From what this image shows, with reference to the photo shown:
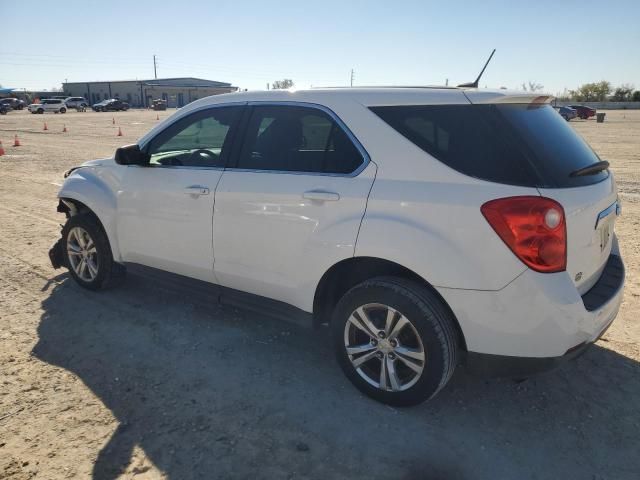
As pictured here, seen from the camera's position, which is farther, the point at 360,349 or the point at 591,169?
the point at 360,349

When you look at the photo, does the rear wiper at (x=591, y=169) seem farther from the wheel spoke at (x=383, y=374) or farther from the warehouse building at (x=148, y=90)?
the warehouse building at (x=148, y=90)

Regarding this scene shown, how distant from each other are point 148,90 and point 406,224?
306ft

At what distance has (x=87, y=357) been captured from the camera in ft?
11.5

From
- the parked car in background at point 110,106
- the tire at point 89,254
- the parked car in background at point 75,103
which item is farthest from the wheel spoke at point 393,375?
the parked car in background at point 75,103

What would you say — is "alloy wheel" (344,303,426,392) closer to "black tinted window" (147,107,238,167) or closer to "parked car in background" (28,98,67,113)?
"black tinted window" (147,107,238,167)

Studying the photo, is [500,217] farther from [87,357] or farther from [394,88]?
[87,357]

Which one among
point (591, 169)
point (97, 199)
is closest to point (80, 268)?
point (97, 199)

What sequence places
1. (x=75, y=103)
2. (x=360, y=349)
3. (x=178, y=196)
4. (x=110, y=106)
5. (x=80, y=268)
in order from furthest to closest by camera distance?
(x=75, y=103), (x=110, y=106), (x=80, y=268), (x=178, y=196), (x=360, y=349)

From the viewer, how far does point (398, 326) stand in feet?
9.20

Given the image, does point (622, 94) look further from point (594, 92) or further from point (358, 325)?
point (358, 325)

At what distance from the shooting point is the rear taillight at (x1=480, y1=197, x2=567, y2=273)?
2.37m

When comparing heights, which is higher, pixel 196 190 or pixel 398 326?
pixel 196 190

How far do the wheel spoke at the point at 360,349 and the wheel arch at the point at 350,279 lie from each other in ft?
1.07

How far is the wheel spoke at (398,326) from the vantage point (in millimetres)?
2769
